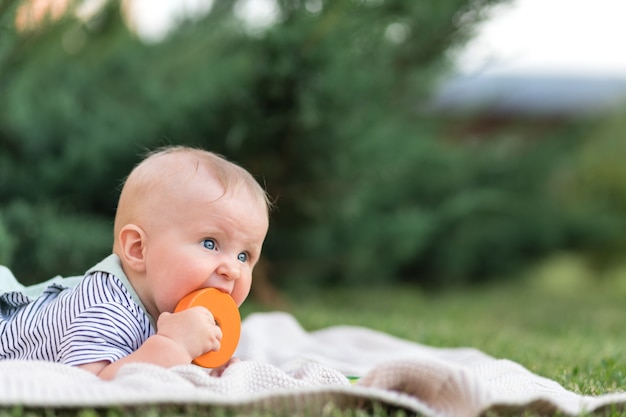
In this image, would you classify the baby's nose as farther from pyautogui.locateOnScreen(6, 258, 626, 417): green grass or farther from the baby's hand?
pyautogui.locateOnScreen(6, 258, 626, 417): green grass

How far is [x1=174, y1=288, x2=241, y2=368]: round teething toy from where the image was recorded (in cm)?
163

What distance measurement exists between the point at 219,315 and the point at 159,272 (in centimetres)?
15

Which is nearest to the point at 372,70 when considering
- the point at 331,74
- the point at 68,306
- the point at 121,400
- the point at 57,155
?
the point at 331,74

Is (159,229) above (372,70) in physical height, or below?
below

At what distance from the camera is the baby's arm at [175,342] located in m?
1.51

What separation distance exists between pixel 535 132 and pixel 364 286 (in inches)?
77.5

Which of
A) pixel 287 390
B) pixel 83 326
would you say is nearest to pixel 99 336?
pixel 83 326

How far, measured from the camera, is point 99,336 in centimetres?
157

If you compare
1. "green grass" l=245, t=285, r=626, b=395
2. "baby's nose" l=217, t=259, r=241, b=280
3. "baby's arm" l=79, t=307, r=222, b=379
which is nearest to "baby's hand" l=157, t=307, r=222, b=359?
"baby's arm" l=79, t=307, r=222, b=379

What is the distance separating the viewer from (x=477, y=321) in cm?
389

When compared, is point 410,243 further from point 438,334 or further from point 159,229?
point 159,229

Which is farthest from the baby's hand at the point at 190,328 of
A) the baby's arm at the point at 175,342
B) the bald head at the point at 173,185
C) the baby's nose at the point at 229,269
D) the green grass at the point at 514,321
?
the green grass at the point at 514,321

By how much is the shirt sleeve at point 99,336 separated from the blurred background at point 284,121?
1010 mm

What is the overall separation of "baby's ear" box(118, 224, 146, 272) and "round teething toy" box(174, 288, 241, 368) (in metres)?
0.13
